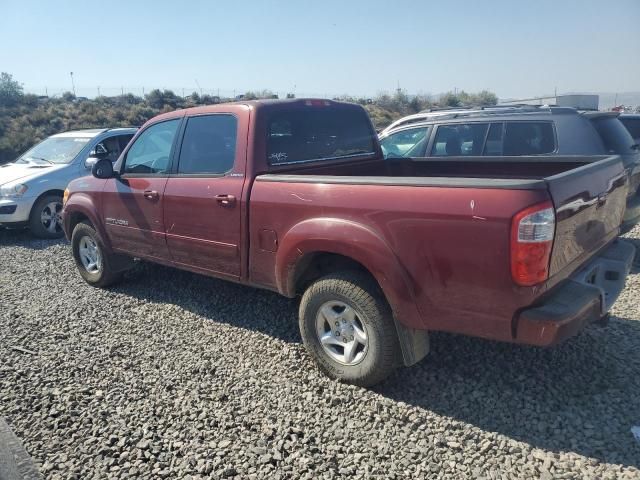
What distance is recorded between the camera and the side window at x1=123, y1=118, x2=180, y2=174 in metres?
4.73

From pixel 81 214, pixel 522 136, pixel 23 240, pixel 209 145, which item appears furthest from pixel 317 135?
pixel 23 240

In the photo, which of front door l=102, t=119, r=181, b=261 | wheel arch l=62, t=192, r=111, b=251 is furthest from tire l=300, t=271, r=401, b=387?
wheel arch l=62, t=192, r=111, b=251

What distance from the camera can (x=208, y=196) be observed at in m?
4.09

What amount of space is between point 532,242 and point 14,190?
8.30 m

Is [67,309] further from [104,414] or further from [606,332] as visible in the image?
[606,332]

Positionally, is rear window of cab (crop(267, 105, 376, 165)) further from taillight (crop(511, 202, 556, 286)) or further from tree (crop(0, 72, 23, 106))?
tree (crop(0, 72, 23, 106))

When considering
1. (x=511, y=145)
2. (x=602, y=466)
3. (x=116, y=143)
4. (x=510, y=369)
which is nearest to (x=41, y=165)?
(x=116, y=143)

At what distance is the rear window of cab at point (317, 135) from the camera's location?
4059 mm

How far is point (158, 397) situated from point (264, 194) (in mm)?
1592

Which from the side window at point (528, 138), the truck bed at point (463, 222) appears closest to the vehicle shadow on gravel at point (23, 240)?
the truck bed at point (463, 222)

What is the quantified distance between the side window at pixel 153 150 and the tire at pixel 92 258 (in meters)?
1.02

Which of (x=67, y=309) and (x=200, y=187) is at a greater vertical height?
(x=200, y=187)

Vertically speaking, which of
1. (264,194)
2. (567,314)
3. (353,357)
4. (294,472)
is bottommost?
(294,472)

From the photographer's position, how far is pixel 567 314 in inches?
102
